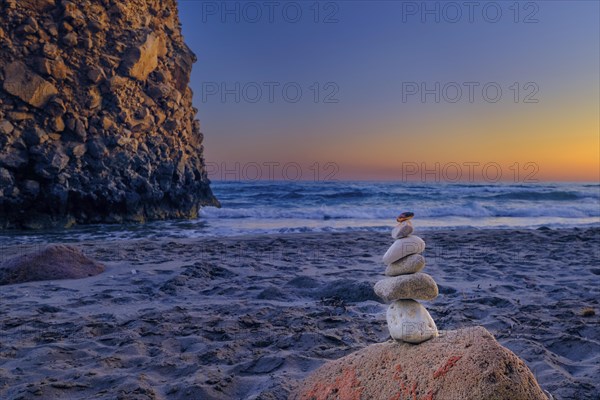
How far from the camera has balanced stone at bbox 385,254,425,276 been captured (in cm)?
234

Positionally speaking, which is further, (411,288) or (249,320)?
(249,320)

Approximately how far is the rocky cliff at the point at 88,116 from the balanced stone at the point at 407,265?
1470 centimetres

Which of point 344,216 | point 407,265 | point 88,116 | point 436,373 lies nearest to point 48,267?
point 407,265

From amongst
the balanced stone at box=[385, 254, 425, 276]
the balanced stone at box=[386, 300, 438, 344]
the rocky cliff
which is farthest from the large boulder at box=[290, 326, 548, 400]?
the rocky cliff

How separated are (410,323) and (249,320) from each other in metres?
2.35

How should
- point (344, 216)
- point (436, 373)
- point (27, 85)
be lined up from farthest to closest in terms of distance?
point (344, 216) → point (27, 85) → point (436, 373)

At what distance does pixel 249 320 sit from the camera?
14.0 ft

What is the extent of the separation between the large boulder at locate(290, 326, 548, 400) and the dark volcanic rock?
4904 mm

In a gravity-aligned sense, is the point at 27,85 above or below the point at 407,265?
above

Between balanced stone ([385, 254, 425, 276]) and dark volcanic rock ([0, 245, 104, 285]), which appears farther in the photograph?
dark volcanic rock ([0, 245, 104, 285])

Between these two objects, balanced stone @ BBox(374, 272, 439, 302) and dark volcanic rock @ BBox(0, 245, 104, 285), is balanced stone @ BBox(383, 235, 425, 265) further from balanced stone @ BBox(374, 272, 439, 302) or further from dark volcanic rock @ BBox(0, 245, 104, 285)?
dark volcanic rock @ BBox(0, 245, 104, 285)

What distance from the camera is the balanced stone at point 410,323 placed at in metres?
2.20

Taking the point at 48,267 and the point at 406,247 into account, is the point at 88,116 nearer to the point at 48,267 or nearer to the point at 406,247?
the point at 48,267

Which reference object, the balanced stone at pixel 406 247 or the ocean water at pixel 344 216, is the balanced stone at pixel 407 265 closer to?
the balanced stone at pixel 406 247
